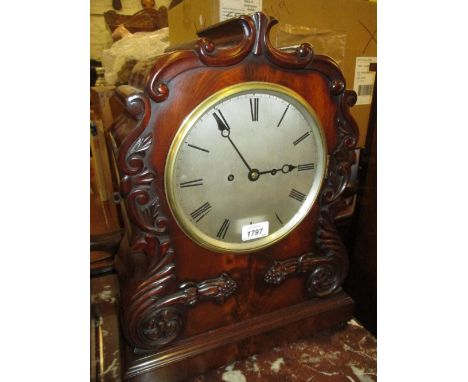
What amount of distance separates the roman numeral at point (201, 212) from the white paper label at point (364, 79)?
2.86ft

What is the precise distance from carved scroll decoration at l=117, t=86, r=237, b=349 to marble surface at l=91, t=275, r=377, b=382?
4.4 inches

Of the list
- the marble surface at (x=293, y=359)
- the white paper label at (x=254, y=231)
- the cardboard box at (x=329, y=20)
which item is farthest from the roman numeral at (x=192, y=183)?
the cardboard box at (x=329, y=20)

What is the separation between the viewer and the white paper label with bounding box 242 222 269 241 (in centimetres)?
61

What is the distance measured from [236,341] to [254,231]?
8.3 inches

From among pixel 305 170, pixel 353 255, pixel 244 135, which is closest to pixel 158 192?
pixel 244 135

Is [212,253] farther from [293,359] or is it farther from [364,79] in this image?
[364,79]

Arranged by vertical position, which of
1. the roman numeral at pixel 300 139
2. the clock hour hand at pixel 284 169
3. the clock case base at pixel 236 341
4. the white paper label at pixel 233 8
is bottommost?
the clock case base at pixel 236 341

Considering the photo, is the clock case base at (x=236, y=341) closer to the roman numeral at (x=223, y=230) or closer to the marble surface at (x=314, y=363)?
the marble surface at (x=314, y=363)

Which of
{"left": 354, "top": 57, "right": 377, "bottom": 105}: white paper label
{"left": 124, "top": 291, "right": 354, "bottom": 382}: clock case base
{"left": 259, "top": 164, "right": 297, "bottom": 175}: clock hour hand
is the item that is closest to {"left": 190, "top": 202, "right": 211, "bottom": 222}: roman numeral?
{"left": 259, "top": 164, "right": 297, "bottom": 175}: clock hour hand

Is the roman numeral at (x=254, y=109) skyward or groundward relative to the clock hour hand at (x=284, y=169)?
skyward

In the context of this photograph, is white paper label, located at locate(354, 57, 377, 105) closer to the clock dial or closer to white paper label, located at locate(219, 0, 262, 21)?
white paper label, located at locate(219, 0, 262, 21)

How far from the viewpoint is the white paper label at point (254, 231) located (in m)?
0.61

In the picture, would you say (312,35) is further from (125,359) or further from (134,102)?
(125,359)

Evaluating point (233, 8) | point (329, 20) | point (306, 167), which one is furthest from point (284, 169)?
point (329, 20)
